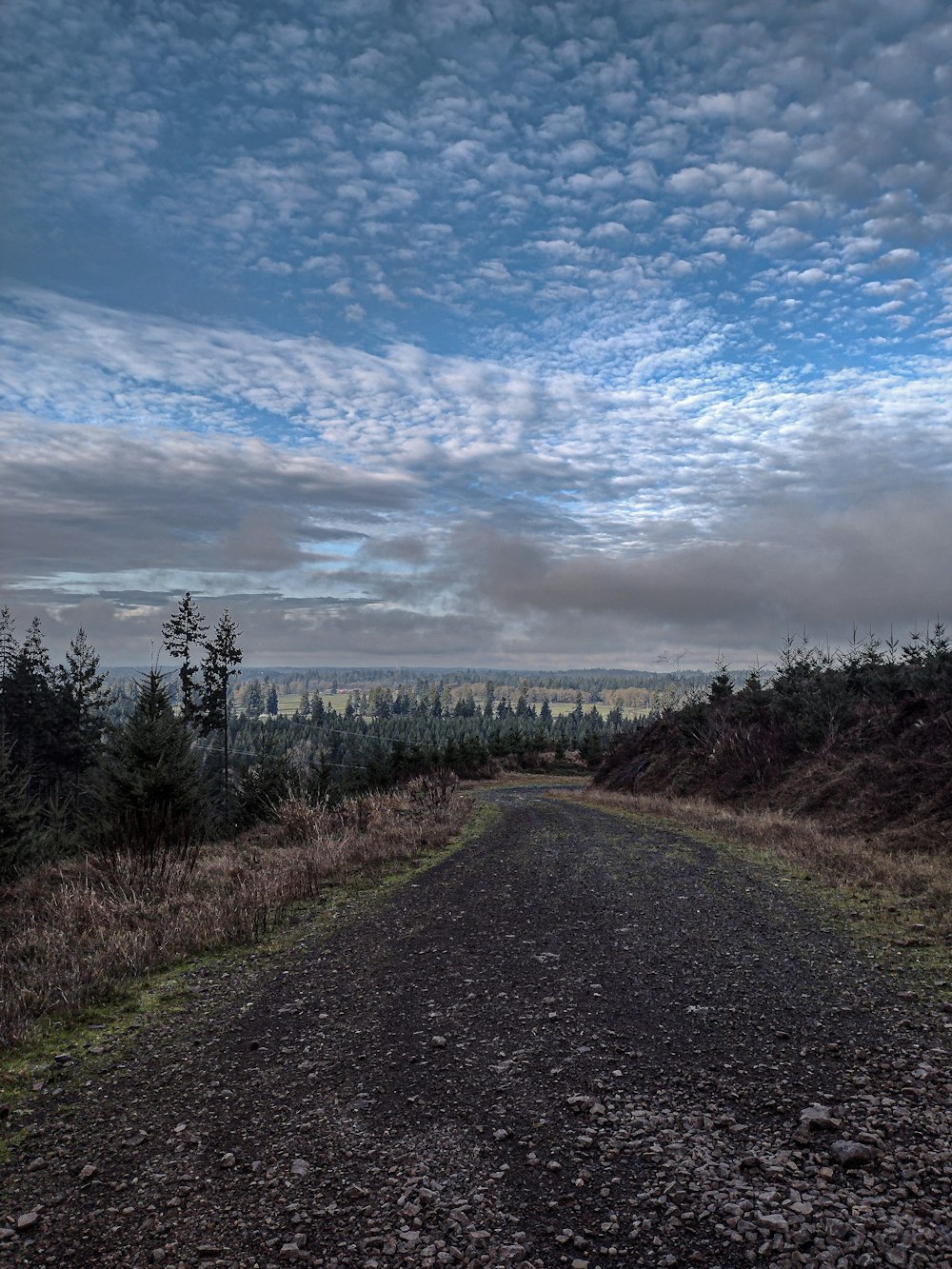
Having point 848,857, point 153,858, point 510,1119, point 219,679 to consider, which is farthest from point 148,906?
point 219,679

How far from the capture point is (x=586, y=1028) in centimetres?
534

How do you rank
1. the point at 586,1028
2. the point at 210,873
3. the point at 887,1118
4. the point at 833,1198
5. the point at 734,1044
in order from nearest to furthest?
the point at 833,1198, the point at 887,1118, the point at 734,1044, the point at 586,1028, the point at 210,873

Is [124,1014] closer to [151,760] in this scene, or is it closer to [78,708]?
[151,760]

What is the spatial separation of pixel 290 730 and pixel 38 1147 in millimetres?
159462

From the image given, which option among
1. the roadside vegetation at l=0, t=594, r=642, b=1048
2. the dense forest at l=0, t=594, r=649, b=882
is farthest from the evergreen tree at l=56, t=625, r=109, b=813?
the roadside vegetation at l=0, t=594, r=642, b=1048

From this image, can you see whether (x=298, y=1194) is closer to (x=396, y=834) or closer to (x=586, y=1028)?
(x=586, y=1028)

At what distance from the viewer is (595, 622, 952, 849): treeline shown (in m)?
16.5

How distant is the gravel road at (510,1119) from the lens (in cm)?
316

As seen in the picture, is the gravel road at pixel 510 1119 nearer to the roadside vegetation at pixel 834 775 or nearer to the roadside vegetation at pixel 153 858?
the roadside vegetation at pixel 153 858

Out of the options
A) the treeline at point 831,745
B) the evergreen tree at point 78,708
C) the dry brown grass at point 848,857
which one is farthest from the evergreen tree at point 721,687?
the evergreen tree at point 78,708

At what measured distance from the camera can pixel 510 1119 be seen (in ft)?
13.6

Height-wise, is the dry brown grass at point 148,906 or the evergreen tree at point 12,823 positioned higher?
the dry brown grass at point 148,906

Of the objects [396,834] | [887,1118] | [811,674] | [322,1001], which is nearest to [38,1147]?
[322,1001]

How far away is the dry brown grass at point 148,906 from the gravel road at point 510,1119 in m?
0.95
